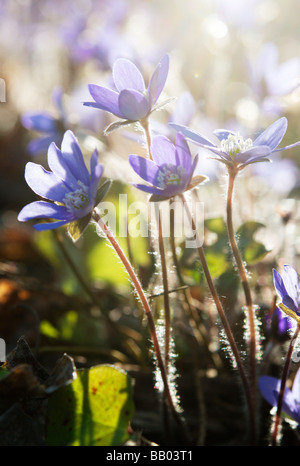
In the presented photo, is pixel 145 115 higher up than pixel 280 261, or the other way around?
pixel 145 115

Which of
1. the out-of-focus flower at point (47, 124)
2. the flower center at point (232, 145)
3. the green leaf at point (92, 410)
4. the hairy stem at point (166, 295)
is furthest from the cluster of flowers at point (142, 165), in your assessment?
the out-of-focus flower at point (47, 124)

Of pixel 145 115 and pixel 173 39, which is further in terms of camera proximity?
pixel 173 39

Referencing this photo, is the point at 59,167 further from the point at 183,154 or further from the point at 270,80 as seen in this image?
the point at 270,80

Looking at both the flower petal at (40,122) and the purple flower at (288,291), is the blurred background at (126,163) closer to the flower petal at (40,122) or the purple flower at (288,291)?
the flower petal at (40,122)

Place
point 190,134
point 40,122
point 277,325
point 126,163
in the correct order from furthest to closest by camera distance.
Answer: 1. point 126,163
2. point 40,122
3. point 277,325
4. point 190,134

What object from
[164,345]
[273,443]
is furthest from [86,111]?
[273,443]

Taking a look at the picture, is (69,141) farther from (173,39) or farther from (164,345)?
(173,39)

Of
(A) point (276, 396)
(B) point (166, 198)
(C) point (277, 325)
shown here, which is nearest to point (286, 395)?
(A) point (276, 396)
